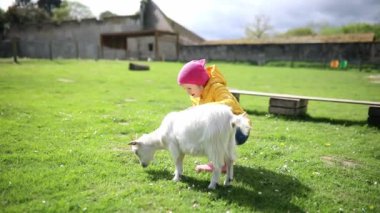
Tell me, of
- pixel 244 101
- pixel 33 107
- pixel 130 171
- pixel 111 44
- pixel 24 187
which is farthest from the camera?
pixel 111 44

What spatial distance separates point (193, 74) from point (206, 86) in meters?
0.42

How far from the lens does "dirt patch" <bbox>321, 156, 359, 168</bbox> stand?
23.6ft

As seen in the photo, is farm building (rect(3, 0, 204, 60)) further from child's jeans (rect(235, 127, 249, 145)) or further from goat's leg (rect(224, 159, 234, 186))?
goat's leg (rect(224, 159, 234, 186))

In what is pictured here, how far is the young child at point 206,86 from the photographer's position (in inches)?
236

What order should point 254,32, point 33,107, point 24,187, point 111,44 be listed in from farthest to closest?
point 254,32 → point 111,44 → point 33,107 → point 24,187

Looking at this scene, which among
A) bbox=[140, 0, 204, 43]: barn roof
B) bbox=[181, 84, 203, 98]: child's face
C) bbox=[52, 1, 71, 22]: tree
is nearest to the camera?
bbox=[181, 84, 203, 98]: child's face

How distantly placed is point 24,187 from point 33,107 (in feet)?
22.9

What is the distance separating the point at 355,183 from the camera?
619 centimetres

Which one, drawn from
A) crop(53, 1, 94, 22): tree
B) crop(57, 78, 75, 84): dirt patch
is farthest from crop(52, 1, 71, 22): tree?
crop(57, 78, 75, 84): dirt patch

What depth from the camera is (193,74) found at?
6016 millimetres

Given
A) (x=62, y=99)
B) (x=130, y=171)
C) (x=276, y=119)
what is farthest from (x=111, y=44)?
(x=130, y=171)

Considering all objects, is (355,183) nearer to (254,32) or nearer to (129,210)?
(129,210)

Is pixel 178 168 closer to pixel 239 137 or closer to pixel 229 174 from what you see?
pixel 229 174

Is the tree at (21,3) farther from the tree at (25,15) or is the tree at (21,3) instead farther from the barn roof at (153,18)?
the barn roof at (153,18)
